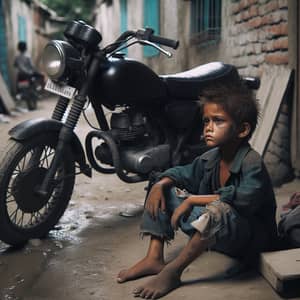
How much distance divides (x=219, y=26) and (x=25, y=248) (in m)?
3.34

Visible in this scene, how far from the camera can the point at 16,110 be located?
1014 cm

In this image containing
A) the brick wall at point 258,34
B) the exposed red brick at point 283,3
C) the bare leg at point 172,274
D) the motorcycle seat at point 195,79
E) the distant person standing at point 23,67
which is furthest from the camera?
the distant person standing at point 23,67

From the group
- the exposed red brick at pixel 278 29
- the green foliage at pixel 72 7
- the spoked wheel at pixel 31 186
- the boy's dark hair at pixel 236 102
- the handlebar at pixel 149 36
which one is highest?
the green foliage at pixel 72 7

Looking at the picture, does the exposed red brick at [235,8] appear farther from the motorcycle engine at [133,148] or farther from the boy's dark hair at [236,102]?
the boy's dark hair at [236,102]

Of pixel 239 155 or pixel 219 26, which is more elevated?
pixel 219 26

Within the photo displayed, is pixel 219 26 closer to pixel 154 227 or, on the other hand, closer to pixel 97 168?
pixel 97 168

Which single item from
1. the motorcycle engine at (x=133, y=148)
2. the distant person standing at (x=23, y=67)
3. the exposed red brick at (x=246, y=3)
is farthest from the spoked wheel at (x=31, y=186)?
the distant person standing at (x=23, y=67)

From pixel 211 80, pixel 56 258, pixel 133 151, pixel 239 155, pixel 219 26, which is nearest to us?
pixel 239 155

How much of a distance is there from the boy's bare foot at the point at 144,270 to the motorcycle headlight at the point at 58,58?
3.59 feet

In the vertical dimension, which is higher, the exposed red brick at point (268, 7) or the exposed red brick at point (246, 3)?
the exposed red brick at point (246, 3)

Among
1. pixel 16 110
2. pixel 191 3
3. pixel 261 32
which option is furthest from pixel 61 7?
pixel 261 32

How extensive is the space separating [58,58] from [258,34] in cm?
219

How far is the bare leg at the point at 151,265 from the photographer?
2244 mm

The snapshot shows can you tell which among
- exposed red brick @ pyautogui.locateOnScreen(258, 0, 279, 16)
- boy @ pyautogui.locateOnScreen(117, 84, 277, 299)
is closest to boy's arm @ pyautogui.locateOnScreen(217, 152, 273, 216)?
boy @ pyautogui.locateOnScreen(117, 84, 277, 299)
